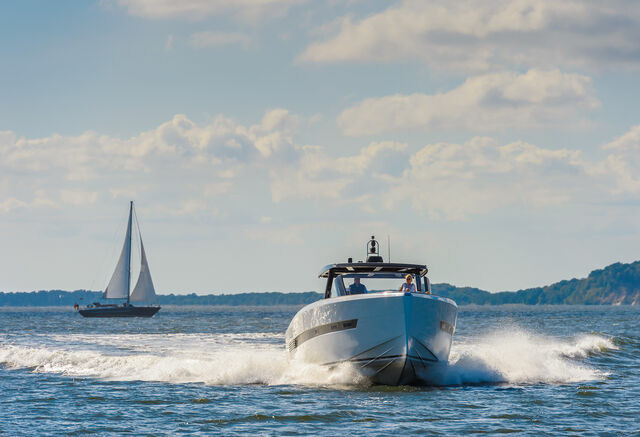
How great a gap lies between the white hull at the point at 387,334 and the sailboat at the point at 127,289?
8477cm

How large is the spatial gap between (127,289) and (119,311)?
2.90 metres

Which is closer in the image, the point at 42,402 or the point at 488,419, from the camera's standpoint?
the point at 488,419

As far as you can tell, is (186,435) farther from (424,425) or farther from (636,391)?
(636,391)

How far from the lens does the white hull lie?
69.3 feet

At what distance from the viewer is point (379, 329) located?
21.3 m

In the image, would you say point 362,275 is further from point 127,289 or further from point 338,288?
point 127,289

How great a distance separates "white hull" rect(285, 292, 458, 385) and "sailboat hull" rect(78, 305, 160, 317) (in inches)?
3340

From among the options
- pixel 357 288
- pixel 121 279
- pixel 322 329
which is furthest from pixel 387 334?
pixel 121 279

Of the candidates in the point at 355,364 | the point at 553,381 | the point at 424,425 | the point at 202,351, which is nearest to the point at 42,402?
the point at 355,364

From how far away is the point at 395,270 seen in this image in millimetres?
23828

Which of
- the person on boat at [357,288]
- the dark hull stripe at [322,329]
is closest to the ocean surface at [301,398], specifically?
the dark hull stripe at [322,329]

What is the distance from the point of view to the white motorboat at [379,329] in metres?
21.1

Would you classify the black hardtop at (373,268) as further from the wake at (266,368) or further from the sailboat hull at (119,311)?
the sailboat hull at (119,311)

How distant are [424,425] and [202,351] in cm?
2211
